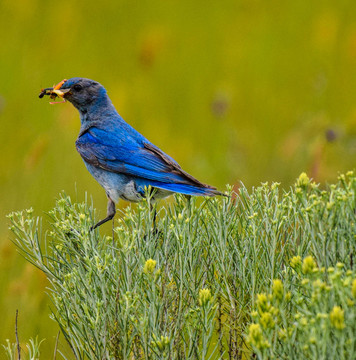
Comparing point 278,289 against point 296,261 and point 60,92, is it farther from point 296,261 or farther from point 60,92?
point 60,92

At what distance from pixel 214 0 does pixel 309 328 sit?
540cm

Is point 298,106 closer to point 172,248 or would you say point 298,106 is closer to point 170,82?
point 170,82

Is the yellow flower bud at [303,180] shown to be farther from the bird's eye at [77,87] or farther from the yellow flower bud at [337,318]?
the bird's eye at [77,87]

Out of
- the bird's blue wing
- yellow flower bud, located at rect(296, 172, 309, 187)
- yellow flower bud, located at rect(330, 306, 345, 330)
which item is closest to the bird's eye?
the bird's blue wing

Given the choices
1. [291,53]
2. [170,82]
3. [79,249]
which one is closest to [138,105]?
[170,82]

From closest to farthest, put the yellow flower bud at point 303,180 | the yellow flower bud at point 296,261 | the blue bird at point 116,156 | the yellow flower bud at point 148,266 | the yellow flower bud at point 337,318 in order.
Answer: the yellow flower bud at point 337,318 < the yellow flower bud at point 296,261 < the yellow flower bud at point 148,266 < the yellow flower bud at point 303,180 < the blue bird at point 116,156

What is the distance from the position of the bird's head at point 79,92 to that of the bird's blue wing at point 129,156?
22cm

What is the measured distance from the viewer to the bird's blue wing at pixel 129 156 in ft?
10.7

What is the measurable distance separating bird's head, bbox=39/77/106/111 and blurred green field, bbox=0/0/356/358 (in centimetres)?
38

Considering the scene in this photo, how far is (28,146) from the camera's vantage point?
16.3ft

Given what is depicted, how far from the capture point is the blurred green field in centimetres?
480

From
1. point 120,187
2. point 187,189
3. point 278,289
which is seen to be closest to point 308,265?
point 278,289

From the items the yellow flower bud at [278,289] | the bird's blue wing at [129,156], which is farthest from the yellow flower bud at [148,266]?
the bird's blue wing at [129,156]

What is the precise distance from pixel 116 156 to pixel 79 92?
0.60 metres
